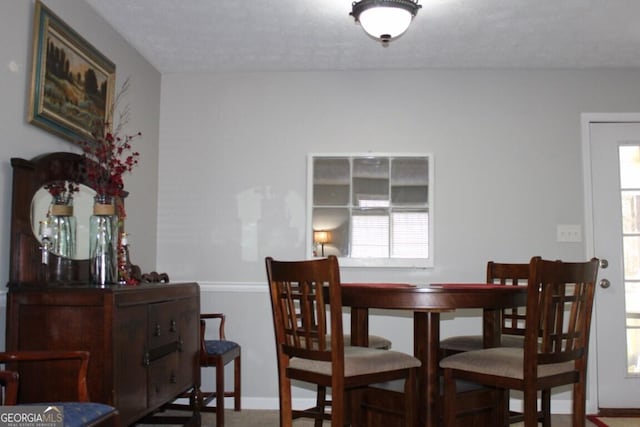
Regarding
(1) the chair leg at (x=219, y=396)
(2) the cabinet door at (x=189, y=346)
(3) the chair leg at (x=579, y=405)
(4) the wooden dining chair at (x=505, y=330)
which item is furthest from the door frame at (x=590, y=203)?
(2) the cabinet door at (x=189, y=346)

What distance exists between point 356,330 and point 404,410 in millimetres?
539

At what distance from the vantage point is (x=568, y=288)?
4098 millimetres

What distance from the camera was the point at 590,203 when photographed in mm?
4199

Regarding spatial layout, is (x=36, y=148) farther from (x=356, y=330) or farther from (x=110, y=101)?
(x=356, y=330)

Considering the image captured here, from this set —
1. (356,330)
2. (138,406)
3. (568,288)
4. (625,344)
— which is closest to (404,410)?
(356,330)

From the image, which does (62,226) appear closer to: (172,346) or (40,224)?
(40,224)

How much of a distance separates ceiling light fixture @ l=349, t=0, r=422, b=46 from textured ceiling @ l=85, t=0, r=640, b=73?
A: 0.88 ft

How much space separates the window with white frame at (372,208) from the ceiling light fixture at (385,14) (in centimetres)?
138

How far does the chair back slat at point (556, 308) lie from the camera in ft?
7.59

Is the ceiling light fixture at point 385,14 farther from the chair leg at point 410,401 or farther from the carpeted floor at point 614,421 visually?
the carpeted floor at point 614,421

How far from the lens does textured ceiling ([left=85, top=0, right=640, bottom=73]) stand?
326 centimetres

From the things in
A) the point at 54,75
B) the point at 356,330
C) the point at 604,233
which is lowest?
the point at 356,330

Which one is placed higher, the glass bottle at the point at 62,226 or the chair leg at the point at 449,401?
the glass bottle at the point at 62,226

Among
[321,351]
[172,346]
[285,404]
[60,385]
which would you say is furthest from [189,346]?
[321,351]
